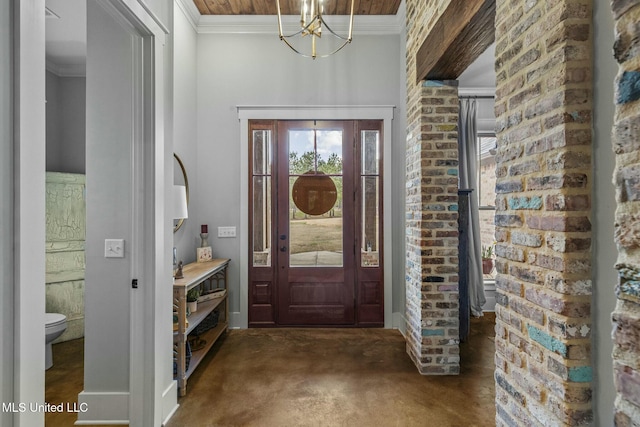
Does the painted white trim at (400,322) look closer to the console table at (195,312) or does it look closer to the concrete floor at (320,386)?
the concrete floor at (320,386)

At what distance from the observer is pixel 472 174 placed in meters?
3.98

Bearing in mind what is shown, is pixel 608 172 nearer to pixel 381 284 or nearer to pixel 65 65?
pixel 381 284

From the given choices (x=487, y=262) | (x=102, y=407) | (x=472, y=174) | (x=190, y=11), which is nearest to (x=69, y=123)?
(x=190, y=11)

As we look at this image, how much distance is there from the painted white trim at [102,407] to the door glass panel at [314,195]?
1935mm

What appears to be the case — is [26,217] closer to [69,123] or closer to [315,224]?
[315,224]

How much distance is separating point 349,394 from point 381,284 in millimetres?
1464

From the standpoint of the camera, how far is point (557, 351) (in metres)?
1.09

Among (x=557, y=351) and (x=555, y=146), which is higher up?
(x=555, y=146)

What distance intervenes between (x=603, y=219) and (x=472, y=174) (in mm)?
3150

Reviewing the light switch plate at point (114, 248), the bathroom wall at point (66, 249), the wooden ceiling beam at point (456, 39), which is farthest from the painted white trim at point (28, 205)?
the bathroom wall at point (66, 249)

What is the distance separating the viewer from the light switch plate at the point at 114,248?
1.97m

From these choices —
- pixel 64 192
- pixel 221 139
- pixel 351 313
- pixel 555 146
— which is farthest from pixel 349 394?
pixel 64 192

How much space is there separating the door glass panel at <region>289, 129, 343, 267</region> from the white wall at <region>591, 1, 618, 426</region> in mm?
2635

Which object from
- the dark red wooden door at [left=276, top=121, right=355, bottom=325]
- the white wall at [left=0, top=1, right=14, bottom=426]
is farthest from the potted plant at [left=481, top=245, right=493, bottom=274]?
the white wall at [left=0, top=1, right=14, bottom=426]
